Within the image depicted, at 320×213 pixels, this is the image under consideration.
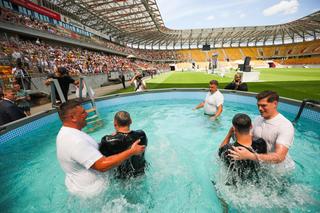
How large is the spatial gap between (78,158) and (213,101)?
5192mm

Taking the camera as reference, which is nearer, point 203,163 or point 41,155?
point 203,163

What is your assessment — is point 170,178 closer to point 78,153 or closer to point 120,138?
point 120,138

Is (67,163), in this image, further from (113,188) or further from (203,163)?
(203,163)

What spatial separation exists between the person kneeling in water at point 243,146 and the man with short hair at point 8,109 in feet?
19.1

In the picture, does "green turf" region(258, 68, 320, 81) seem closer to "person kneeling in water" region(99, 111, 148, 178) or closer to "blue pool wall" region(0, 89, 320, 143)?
"blue pool wall" region(0, 89, 320, 143)

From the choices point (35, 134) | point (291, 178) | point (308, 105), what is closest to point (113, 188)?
point (291, 178)

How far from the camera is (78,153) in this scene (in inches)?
74.5

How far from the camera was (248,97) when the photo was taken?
8719 mm

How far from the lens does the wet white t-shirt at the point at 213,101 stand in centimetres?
586

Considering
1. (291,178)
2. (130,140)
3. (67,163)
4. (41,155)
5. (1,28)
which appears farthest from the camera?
(1,28)

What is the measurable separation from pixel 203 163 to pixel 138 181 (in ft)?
6.57

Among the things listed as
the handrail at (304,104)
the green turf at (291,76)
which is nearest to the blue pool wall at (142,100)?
the handrail at (304,104)

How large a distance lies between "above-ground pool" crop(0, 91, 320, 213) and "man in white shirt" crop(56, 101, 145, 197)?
15.8 inches

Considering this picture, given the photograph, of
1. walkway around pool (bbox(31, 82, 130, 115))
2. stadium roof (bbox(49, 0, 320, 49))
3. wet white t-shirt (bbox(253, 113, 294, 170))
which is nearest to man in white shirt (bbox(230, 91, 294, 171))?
wet white t-shirt (bbox(253, 113, 294, 170))
